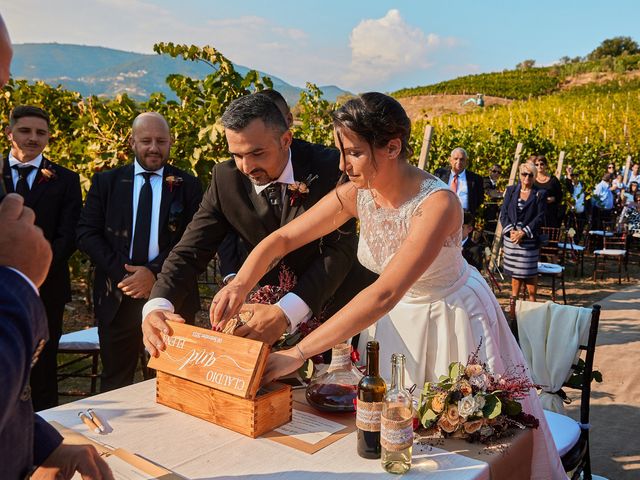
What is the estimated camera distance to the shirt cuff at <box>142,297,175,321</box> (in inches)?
85.7

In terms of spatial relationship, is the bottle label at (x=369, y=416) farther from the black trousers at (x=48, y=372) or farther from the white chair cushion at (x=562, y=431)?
the black trousers at (x=48, y=372)

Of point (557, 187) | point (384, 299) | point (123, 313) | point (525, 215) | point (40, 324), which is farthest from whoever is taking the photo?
point (557, 187)

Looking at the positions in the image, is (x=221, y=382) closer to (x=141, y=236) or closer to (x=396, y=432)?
(x=396, y=432)

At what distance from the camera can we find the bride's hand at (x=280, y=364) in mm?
1785

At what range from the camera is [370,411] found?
162 centimetres

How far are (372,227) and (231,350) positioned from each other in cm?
88

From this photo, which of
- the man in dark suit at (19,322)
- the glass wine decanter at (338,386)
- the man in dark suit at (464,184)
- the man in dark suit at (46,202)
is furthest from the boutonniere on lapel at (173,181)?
the man in dark suit at (464,184)

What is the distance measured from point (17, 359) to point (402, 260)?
4.36 ft

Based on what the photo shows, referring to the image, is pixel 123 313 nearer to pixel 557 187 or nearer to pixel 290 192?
pixel 290 192

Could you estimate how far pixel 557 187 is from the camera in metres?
10.2

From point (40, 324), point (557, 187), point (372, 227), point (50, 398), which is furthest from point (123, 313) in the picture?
point (557, 187)

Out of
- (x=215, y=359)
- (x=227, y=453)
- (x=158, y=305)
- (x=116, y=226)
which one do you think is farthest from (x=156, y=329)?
(x=116, y=226)

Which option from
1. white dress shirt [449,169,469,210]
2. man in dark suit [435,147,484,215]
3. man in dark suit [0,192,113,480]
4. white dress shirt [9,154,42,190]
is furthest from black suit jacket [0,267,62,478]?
white dress shirt [449,169,469,210]

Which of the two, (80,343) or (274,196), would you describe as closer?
(274,196)
